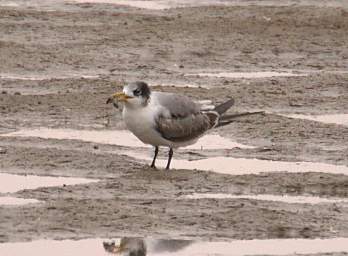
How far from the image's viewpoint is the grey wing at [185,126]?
13.4 metres

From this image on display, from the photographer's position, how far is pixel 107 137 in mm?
14578

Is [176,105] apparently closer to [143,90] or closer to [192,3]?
[143,90]

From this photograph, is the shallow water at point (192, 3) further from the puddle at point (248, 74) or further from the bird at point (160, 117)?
the bird at point (160, 117)

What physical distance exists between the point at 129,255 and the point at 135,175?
8.00 feet

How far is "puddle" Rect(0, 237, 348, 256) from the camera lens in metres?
10.8

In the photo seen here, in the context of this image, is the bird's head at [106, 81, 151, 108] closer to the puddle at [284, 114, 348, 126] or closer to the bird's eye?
the bird's eye

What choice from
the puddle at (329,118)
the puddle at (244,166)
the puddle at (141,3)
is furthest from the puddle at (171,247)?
the puddle at (141,3)

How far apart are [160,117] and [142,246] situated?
2624mm

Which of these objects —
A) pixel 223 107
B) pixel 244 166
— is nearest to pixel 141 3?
pixel 223 107

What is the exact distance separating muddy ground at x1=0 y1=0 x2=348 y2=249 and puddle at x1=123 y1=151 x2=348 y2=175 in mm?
188

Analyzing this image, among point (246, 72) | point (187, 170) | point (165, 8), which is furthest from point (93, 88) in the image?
point (165, 8)

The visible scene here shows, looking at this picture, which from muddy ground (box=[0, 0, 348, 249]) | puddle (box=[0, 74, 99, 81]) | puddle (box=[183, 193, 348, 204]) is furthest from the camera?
puddle (box=[0, 74, 99, 81])

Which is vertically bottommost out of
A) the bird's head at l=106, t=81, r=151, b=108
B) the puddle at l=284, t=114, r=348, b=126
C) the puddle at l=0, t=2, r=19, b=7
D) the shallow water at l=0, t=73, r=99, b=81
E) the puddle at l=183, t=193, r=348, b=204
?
the puddle at l=0, t=2, r=19, b=7

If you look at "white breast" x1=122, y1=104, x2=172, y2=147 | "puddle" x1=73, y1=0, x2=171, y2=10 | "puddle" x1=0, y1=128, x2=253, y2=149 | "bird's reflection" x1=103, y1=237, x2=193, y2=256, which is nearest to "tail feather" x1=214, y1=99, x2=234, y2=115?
"puddle" x1=0, y1=128, x2=253, y2=149
